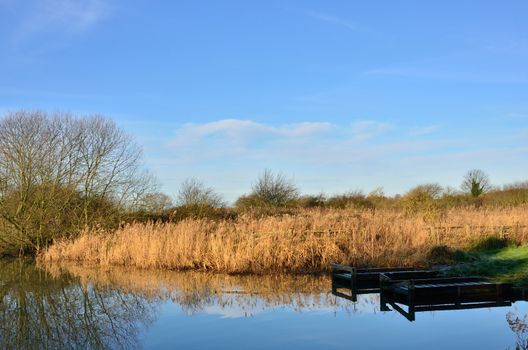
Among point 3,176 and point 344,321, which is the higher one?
point 3,176

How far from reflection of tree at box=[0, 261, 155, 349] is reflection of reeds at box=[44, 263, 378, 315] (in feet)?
2.11

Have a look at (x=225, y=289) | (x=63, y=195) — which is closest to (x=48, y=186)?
(x=63, y=195)

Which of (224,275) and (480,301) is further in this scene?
(224,275)

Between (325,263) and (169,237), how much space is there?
4.88 meters

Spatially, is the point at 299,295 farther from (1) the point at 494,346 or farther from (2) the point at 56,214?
(2) the point at 56,214

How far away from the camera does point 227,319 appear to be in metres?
9.02

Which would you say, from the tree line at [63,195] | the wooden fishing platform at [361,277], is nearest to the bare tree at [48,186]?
the tree line at [63,195]

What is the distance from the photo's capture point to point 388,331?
789cm

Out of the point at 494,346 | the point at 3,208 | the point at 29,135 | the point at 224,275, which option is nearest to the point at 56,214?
the point at 3,208

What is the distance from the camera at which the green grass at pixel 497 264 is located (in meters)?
10.8

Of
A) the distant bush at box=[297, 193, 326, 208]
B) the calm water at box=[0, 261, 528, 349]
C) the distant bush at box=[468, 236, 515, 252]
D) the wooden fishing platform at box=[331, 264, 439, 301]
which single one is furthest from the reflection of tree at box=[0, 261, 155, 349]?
the distant bush at box=[297, 193, 326, 208]

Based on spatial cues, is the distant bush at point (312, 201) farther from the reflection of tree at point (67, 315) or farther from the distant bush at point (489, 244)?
the reflection of tree at point (67, 315)

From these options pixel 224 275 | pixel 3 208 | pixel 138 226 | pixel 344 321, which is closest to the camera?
pixel 344 321

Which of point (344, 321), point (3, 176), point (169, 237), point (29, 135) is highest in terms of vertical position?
point (29, 135)
